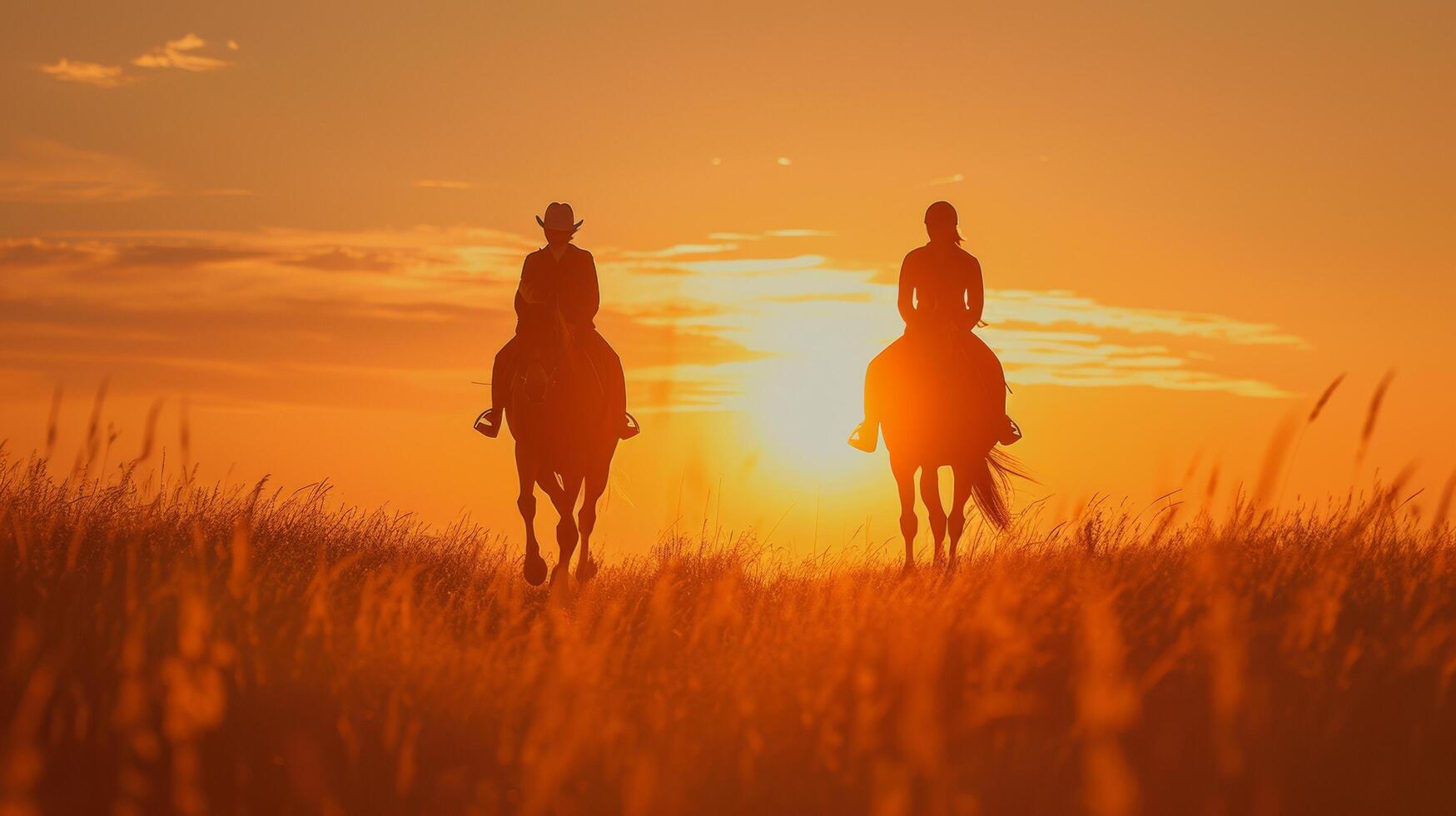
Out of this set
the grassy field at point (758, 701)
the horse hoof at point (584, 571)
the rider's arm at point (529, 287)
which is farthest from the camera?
the horse hoof at point (584, 571)

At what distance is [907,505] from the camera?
1065 cm

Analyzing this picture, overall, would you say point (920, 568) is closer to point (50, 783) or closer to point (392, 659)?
point (392, 659)

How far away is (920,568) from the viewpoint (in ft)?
33.0

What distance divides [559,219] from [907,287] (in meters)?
2.68

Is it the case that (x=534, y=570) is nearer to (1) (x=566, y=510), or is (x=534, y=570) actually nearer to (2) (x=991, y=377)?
(1) (x=566, y=510)

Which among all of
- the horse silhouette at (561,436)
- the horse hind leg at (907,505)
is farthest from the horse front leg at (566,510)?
the horse hind leg at (907,505)

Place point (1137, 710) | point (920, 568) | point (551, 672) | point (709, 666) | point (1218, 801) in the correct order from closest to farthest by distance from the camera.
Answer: point (1218, 801)
point (1137, 710)
point (551, 672)
point (709, 666)
point (920, 568)

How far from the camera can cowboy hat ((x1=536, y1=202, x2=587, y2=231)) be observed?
10.1 metres

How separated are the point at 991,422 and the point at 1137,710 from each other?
5.66 m

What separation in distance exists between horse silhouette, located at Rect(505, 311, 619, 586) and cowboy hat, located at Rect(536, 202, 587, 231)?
0.69 m

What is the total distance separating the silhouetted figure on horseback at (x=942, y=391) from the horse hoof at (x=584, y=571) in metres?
→ 2.38

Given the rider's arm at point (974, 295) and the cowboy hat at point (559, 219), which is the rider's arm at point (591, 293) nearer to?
the cowboy hat at point (559, 219)

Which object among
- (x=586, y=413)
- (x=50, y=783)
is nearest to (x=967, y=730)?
(x=50, y=783)

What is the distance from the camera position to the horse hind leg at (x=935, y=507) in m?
10.6
